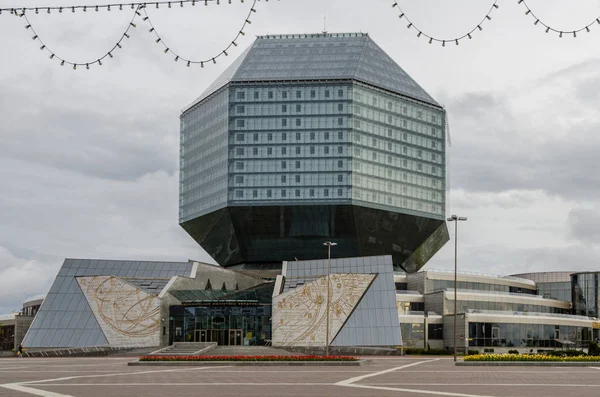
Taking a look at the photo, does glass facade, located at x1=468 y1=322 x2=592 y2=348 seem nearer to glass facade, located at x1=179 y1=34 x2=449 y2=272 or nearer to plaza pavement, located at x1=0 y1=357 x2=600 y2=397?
glass facade, located at x1=179 y1=34 x2=449 y2=272

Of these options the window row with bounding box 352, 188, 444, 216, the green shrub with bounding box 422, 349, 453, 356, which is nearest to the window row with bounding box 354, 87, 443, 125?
the window row with bounding box 352, 188, 444, 216

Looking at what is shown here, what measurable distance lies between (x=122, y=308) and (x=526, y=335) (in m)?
48.9

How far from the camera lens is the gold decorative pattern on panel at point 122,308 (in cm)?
9644

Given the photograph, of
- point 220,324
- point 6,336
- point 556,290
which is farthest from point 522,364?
point 6,336

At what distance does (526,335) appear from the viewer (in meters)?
108

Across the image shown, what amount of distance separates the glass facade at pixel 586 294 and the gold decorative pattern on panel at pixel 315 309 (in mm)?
47241

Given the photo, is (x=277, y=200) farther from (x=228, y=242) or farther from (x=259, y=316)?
(x=259, y=316)

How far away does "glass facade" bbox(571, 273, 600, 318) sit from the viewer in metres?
127

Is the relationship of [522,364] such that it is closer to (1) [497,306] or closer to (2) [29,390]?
(2) [29,390]

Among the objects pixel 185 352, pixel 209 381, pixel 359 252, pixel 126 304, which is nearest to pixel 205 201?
pixel 359 252

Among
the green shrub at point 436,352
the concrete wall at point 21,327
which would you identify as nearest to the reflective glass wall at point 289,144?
the concrete wall at point 21,327

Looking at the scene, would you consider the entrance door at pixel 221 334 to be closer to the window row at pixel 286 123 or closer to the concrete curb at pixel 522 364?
the concrete curb at pixel 522 364

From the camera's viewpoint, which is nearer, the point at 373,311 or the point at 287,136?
the point at 373,311

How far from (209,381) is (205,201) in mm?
100324
